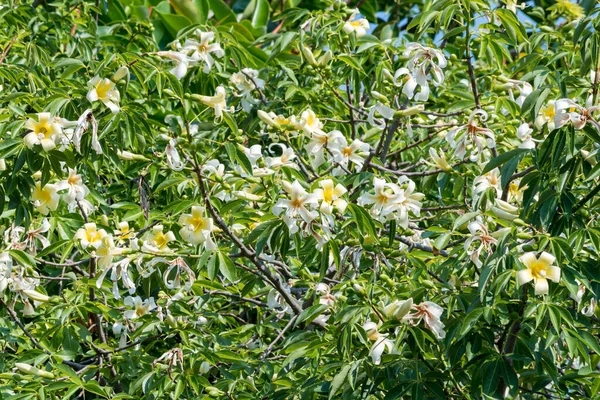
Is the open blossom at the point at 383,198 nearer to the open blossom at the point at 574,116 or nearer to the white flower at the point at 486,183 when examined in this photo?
the white flower at the point at 486,183

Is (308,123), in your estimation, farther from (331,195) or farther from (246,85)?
(246,85)

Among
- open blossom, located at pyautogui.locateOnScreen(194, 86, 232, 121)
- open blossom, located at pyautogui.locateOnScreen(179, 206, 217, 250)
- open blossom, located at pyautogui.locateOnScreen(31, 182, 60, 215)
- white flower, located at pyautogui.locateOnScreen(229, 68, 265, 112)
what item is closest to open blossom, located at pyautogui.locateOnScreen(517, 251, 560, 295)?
open blossom, located at pyautogui.locateOnScreen(179, 206, 217, 250)

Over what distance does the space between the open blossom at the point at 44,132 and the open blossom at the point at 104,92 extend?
10 cm

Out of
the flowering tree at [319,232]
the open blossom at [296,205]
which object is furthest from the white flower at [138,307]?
the open blossom at [296,205]

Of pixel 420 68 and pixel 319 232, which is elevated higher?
pixel 420 68

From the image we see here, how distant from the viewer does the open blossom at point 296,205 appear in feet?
6.32

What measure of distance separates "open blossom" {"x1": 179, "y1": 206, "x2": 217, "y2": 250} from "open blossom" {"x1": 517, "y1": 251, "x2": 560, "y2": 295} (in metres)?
0.70

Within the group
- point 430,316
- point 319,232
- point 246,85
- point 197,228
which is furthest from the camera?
point 246,85

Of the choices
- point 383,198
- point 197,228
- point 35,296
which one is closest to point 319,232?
point 383,198

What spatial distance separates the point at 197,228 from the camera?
83.3 inches

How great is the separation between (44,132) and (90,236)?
1.15 ft

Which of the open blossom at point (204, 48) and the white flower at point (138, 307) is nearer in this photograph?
the white flower at point (138, 307)

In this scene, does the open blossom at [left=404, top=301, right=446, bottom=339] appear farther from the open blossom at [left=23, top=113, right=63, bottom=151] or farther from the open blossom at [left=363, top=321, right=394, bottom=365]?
the open blossom at [left=23, top=113, right=63, bottom=151]

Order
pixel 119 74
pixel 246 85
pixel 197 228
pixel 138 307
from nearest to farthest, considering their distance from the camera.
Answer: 1. pixel 197 228
2. pixel 119 74
3. pixel 138 307
4. pixel 246 85
